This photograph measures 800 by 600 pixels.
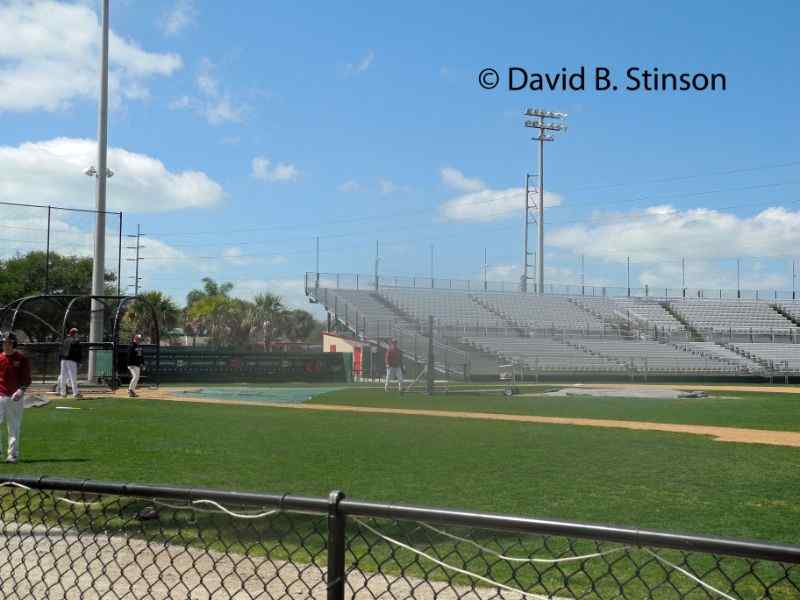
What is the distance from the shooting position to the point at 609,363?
45.1 meters

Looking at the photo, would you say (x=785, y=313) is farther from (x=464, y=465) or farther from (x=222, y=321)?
(x=464, y=465)

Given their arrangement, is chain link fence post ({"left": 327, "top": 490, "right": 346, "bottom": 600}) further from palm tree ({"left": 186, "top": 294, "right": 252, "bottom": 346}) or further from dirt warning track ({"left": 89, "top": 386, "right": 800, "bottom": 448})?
palm tree ({"left": 186, "top": 294, "right": 252, "bottom": 346})

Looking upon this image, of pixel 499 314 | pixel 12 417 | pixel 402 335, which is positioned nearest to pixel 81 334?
pixel 402 335

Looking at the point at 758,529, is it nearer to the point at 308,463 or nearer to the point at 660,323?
the point at 308,463

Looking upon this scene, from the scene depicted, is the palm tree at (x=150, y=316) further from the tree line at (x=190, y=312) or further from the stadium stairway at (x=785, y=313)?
the stadium stairway at (x=785, y=313)

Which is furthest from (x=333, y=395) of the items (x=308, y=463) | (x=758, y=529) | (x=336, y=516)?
(x=336, y=516)

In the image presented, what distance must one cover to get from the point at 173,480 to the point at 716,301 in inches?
2242

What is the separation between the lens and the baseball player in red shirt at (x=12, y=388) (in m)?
12.0

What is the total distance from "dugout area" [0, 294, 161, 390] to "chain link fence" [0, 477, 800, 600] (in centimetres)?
1649

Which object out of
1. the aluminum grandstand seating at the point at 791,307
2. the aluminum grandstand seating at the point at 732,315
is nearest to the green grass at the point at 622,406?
the aluminum grandstand seating at the point at 732,315

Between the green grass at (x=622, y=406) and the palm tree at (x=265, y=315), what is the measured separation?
36.4 metres

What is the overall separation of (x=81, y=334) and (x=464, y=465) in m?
25.3

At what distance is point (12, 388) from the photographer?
12336mm

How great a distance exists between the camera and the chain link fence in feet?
9.56
